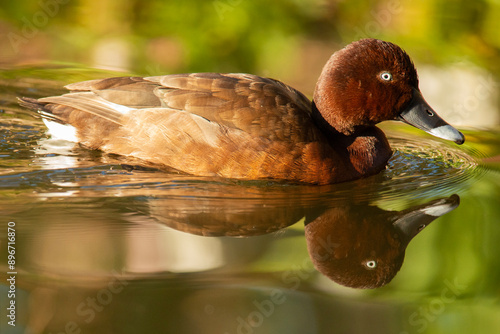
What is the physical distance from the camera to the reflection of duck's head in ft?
13.3

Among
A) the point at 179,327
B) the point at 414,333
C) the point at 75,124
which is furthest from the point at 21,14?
the point at 414,333

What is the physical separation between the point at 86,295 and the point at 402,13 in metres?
6.35

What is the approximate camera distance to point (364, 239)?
14.4ft

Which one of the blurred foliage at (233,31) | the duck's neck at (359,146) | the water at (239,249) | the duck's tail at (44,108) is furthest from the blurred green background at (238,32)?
the water at (239,249)

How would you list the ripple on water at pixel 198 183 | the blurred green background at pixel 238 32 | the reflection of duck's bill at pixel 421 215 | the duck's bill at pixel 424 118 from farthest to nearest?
1. the blurred green background at pixel 238 32
2. the duck's bill at pixel 424 118
3. the ripple on water at pixel 198 183
4. the reflection of duck's bill at pixel 421 215

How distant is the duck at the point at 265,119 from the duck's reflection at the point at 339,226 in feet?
1.34

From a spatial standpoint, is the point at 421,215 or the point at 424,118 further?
the point at 424,118

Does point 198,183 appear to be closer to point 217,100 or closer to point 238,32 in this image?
point 217,100

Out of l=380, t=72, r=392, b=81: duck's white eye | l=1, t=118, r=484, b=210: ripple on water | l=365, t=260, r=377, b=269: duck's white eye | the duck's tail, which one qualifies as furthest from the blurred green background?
l=365, t=260, r=377, b=269: duck's white eye

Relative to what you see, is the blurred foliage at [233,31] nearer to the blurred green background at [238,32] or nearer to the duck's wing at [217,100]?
the blurred green background at [238,32]

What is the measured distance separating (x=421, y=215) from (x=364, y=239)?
0.62m

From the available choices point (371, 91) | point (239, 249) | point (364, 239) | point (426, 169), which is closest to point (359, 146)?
point (371, 91)

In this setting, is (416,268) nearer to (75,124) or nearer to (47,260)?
(47,260)

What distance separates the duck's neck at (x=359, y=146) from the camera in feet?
17.6
